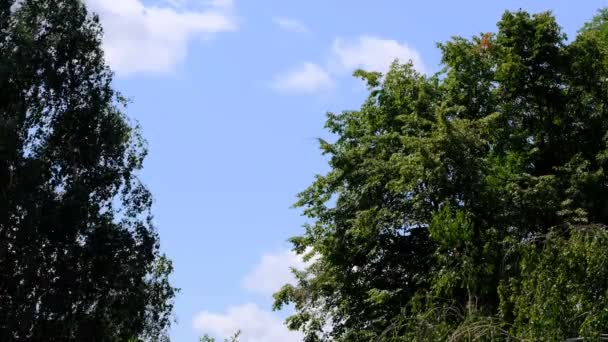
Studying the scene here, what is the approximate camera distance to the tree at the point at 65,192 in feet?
89.1

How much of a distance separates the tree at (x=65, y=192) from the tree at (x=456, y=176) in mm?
5525

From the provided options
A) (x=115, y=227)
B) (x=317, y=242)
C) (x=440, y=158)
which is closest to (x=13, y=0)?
(x=115, y=227)

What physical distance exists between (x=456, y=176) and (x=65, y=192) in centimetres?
1164

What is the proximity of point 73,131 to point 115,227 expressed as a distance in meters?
3.12

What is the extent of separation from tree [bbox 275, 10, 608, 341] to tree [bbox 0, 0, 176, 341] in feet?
18.1

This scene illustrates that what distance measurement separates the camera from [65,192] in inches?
1115

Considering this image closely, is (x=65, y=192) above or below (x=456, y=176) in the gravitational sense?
above

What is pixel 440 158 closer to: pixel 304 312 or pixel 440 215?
pixel 440 215

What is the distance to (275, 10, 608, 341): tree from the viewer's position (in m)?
22.6

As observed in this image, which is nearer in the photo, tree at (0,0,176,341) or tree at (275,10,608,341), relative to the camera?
tree at (275,10,608,341)

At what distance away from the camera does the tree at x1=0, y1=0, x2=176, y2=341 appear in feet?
89.1

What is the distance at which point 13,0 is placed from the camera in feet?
97.1

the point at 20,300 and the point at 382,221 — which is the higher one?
the point at 20,300

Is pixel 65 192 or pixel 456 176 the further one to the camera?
pixel 65 192
